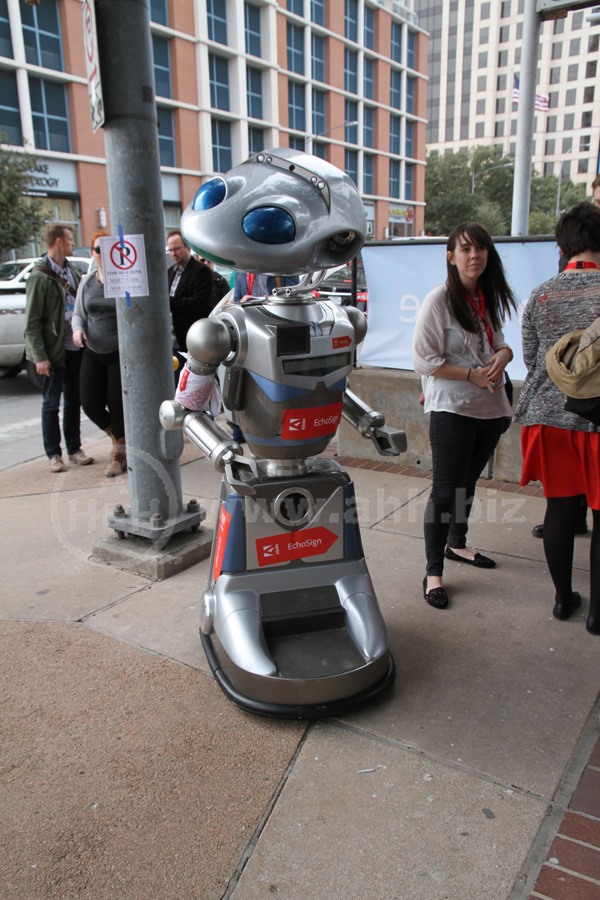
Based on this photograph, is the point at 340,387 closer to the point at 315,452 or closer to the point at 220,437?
the point at 315,452

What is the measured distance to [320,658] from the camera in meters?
2.63

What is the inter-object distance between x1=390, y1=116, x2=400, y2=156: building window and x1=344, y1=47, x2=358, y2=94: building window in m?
5.62

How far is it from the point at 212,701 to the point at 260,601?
42 centimetres

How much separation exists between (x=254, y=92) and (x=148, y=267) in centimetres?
3928

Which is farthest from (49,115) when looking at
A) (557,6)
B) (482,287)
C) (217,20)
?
(482,287)

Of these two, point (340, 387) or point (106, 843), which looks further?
point (340, 387)

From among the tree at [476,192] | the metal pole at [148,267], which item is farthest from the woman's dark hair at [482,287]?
the tree at [476,192]

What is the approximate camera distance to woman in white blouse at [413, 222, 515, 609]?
10.5 feet

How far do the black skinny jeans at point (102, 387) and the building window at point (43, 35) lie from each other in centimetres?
2770

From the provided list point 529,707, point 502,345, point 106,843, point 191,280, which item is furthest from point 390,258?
point 106,843

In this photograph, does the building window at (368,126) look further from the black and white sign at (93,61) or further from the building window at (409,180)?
the black and white sign at (93,61)

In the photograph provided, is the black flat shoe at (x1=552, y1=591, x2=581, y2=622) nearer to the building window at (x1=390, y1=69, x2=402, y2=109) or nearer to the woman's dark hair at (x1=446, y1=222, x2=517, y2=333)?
the woman's dark hair at (x1=446, y1=222, x2=517, y2=333)

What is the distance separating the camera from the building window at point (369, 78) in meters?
47.5

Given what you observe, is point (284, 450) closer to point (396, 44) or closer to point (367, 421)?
point (367, 421)
